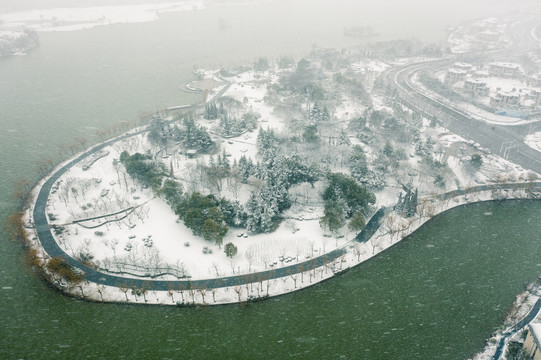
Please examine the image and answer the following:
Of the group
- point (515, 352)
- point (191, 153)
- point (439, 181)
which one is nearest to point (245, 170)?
point (191, 153)

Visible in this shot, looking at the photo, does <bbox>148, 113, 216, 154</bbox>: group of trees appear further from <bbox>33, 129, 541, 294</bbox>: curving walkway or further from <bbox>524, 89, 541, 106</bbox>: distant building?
<bbox>524, 89, 541, 106</bbox>: distant building

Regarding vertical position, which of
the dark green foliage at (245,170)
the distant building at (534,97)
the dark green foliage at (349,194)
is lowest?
the dark green foliage at (349,194)

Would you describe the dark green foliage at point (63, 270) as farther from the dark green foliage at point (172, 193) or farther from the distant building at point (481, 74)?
the distant building at point (481, 74)

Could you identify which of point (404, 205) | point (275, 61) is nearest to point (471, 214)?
point (404, 205)

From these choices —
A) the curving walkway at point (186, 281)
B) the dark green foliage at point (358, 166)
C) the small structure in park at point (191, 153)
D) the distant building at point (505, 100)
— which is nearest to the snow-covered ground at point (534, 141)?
the distant building at point (505, 100)

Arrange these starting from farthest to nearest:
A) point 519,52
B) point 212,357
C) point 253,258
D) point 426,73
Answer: point 519,52
point 426,73
point 253,258
point 212,357

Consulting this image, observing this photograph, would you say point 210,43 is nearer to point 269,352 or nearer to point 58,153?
point 58,153

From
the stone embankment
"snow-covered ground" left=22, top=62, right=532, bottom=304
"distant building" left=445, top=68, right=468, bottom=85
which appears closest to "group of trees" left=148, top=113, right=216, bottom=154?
"snow-covered ground" left=22, top=62, right=532, bottom=304
